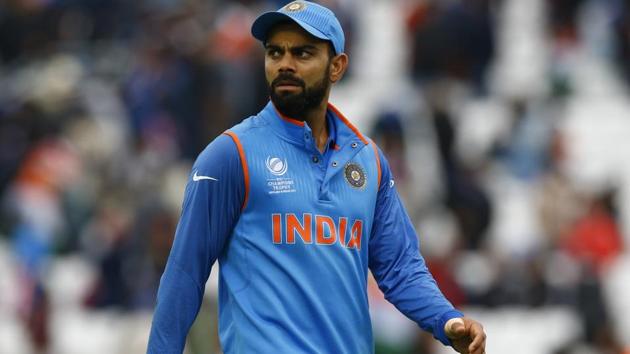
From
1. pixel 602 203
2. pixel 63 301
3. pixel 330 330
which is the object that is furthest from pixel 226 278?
pixel 63 301

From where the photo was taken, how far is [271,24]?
6020mm

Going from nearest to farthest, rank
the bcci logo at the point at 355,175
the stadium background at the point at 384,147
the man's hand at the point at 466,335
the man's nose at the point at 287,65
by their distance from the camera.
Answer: the man's hand at the point at 466,335 → the man's nose at the point at 287,65 → the bcci logo at the point at 355,175 → the stadium background at the point at 384,147

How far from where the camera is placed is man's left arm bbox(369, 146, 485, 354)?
6.18 metres

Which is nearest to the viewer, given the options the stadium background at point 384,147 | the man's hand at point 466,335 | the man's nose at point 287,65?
the man's hand at point 466,335

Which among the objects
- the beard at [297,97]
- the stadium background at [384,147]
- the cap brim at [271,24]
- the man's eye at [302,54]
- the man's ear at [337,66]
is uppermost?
the cap brim at [271,24]

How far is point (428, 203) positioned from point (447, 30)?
6.16 feet

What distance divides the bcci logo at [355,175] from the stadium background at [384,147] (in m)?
5.39

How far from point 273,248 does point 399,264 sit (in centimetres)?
59

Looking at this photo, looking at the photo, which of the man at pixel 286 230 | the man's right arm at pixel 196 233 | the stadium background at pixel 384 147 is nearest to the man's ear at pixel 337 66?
the man at pixel 286 230

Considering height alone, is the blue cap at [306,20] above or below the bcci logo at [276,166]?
above

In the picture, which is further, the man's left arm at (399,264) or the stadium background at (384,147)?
the stadium background at (384,147)

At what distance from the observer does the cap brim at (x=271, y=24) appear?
5.93m

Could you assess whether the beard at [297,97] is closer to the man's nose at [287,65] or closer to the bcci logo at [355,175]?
the man's nose at [287,65]

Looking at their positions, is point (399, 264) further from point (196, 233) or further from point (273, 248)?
point (196, 233)
